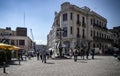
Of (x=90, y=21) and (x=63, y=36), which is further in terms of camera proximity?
(x=90, y=21)

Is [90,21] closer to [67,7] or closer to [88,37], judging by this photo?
[88,37]

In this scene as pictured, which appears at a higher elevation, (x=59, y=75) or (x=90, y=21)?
(x=90, y=21)

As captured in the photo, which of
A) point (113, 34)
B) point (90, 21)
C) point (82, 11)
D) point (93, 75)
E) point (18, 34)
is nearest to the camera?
point (93, 75)

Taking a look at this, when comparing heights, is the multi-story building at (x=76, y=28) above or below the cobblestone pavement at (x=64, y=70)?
above

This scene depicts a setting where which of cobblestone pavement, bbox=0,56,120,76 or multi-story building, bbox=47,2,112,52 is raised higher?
multi-story building, bbox=47,2,112,52

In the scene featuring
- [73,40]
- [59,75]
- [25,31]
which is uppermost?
[25,31]

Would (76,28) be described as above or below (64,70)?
above

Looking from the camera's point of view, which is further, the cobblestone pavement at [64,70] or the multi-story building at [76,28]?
the multi-story building at [76,28]

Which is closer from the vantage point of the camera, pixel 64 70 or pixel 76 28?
pixel 64 70

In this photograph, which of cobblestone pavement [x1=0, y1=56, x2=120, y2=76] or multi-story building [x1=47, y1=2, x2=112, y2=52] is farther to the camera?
multi-story building [x1=47, y1=2, x2=112, y2=52]

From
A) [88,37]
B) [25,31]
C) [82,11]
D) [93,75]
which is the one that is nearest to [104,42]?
[88,37]

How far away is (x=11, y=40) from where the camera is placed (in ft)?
196

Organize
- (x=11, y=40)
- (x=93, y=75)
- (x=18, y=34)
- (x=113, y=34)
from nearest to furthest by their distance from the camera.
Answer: (x=93, y=75)
(x=11, y=40)
(x=18, y=34)
(x=113, y=34)

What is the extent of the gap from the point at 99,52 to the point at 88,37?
582 cm
